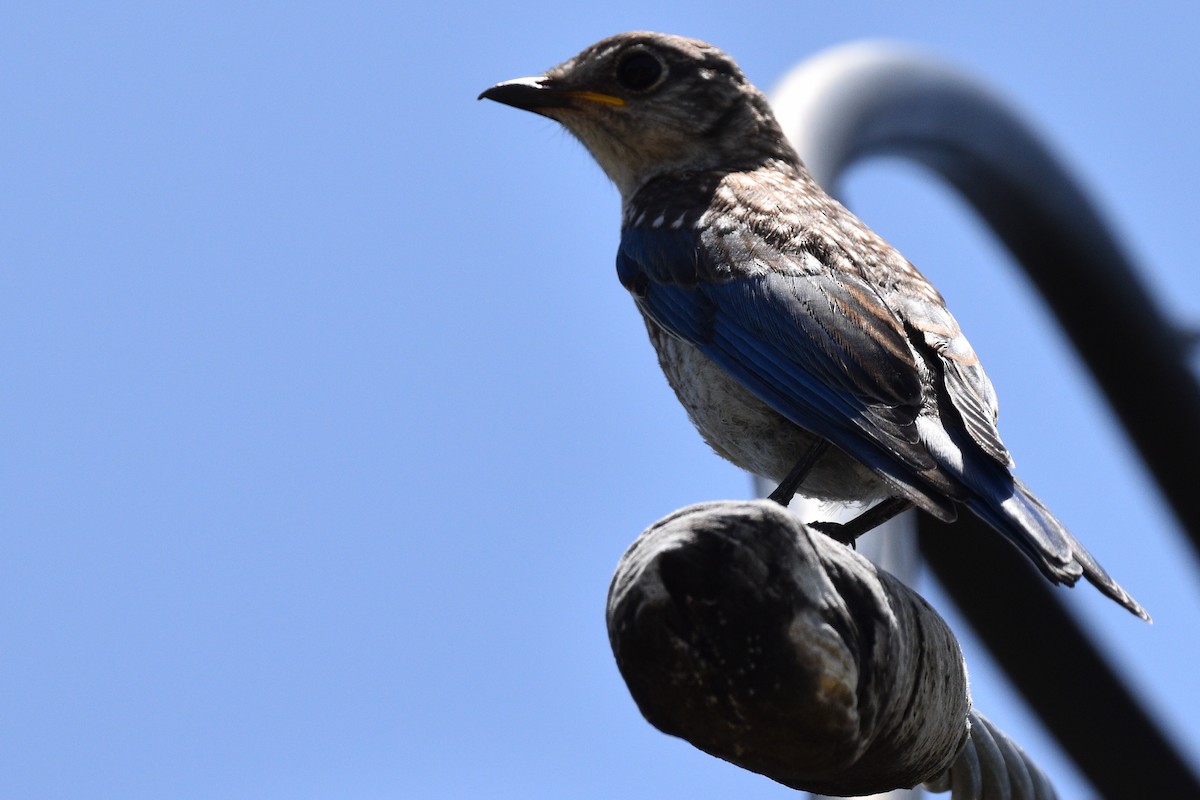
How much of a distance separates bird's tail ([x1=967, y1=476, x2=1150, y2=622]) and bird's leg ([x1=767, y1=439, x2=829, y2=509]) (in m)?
0.43

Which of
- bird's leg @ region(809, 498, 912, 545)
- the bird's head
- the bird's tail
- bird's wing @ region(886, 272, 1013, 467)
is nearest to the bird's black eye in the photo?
the bird's head

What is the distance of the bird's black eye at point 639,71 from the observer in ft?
15.6

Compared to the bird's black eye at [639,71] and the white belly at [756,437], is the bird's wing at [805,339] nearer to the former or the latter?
the white belly at [756,437]

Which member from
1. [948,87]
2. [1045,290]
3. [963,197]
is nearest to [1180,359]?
[1045,290]

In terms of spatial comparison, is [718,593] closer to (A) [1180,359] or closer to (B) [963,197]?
(B) [963,197]

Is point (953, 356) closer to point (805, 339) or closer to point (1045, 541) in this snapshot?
point (805, 339)

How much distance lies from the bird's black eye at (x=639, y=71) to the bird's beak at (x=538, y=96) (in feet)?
0.24

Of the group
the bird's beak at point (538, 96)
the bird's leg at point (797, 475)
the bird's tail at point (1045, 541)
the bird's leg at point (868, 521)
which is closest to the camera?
the bird's tail at point (1045, 541)

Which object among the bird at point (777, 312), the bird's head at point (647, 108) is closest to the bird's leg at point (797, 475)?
the bird at point (777, 312)

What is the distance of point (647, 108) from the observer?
473cm

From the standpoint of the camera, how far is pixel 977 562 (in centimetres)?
563

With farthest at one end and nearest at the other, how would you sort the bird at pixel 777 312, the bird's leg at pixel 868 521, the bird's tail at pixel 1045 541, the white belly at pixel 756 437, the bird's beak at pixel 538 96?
the bird's beak at pixel 538 96 → the bird's leg at pixel 868 521 → the white belly at pixel 756 437 → the bird at pixel 777 312 → the bird's tail at pixel 1045 541

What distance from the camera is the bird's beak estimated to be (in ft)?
15.4

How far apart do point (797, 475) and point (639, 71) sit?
70.9 inches
